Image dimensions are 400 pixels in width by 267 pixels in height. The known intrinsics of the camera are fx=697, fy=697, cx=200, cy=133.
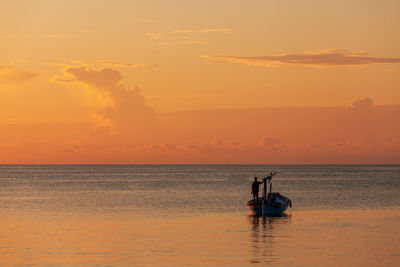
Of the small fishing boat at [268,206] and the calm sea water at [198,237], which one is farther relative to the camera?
the small fishing boat at [268,206]

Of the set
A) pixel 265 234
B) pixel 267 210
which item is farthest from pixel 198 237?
pixel 267 210

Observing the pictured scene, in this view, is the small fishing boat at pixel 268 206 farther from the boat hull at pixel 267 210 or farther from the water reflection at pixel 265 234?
the water reflection at pixel 265 234

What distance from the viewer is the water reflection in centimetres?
3134

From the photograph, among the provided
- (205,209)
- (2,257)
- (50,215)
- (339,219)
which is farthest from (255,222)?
(2,257)

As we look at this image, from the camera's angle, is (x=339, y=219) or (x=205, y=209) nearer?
(x=339, y=219)

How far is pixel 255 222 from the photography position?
48188 mm

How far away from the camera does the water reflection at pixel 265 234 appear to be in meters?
31.3

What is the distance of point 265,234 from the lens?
133 feet

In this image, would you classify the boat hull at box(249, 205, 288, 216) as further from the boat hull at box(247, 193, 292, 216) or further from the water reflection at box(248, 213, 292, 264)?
the water reflection at box(248, 213, 292, 264)

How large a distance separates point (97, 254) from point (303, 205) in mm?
37301

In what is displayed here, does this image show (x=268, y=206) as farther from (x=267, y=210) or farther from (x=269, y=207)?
(x=267, y=210)

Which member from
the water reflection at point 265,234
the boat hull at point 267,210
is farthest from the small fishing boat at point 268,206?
the water reflection at point 265,234

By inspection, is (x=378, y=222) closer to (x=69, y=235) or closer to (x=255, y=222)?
(x=255, y=222)

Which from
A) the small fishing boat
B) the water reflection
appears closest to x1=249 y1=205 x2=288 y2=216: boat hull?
the small fishing boat
